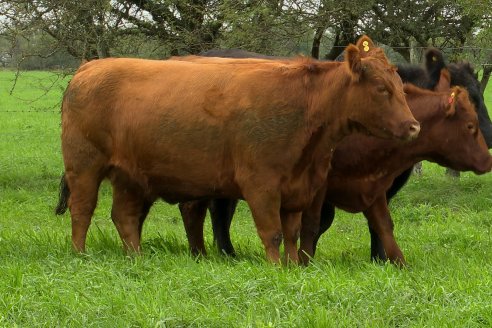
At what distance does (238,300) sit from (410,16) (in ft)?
31.4

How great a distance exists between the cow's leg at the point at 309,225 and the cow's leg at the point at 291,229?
255 millimetres

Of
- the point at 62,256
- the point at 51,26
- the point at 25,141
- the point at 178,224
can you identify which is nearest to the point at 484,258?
the point at 62,256

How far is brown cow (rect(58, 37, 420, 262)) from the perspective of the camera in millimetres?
7016

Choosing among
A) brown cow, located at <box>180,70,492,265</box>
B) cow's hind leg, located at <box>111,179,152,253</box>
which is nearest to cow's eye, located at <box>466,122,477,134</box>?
brown cow, located at <box>180,70,492,265</box>

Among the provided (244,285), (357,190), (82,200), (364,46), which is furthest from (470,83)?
(244,285)

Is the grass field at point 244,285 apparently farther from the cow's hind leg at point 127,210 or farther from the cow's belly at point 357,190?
the cow's belly at point 357,190

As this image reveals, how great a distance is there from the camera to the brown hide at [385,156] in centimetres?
777

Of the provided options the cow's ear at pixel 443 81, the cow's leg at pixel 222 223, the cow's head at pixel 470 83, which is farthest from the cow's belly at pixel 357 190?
the cow's head at pixel 470 83

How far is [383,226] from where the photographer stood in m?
7.82

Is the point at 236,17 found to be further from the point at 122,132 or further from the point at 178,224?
the point at 122,132

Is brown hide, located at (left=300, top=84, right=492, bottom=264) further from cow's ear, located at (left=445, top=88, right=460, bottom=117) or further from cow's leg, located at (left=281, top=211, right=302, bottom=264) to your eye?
cow's leg, located at (left=281, top=211, right=302, bottom=264)

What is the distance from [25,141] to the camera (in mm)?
24047

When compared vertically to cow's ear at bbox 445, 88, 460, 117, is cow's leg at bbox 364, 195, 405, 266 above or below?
below

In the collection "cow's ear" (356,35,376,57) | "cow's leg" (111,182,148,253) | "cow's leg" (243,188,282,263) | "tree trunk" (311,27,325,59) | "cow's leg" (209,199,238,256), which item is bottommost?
"cow's leg" (209,199,238,256)
